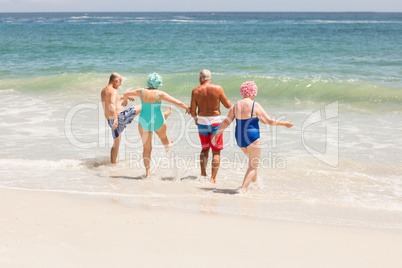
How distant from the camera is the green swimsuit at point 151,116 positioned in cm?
660

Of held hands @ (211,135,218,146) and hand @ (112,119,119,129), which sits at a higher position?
hand @ (112,119,119,129)

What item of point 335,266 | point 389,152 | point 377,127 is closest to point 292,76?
point 377,127

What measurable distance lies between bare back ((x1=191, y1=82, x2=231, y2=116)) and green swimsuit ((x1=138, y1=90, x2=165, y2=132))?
57cm

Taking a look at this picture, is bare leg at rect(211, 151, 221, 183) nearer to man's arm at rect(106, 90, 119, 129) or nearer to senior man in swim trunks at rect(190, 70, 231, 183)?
senior man in swim trunks at rect(190, 70, 231, 183)

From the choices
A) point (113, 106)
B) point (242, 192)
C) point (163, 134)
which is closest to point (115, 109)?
point (113, 106)

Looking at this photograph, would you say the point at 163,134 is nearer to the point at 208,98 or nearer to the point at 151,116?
the point at 151,116

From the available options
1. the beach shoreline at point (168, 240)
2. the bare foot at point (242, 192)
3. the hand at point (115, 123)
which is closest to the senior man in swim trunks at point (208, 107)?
the bare foot at point (242, 192)

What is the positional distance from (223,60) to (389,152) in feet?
52.6

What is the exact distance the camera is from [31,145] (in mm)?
8609

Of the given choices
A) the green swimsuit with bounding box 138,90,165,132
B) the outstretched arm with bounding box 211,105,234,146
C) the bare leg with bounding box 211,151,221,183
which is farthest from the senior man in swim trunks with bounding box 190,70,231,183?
the green swimsuit with bounding box 138,90,165,132

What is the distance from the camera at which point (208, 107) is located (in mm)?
6559

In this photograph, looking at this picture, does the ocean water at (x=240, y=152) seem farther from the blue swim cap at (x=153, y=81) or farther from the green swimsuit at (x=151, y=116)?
the blue swim cap at (x=153, y=81)

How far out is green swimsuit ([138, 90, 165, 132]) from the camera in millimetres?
6598

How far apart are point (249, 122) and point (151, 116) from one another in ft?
5.34
